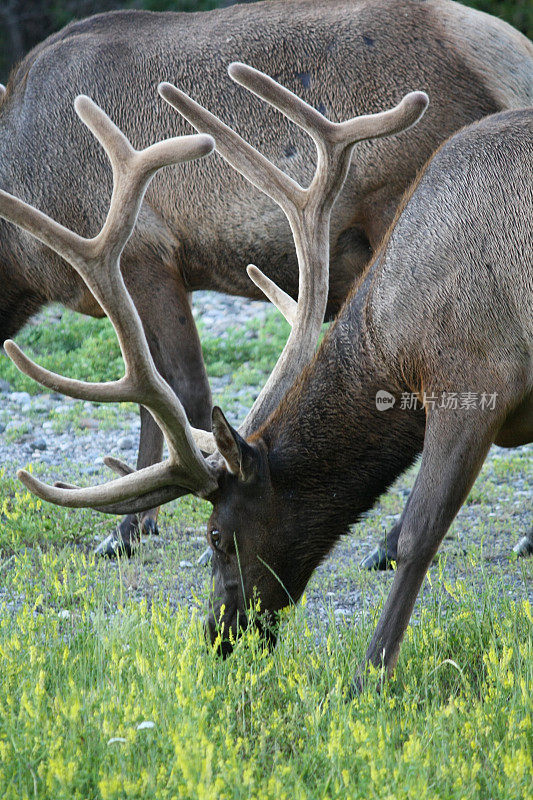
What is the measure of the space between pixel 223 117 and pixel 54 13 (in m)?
7.87

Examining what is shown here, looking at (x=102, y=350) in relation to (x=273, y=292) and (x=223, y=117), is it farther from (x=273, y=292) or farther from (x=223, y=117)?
(x=273, y=292)

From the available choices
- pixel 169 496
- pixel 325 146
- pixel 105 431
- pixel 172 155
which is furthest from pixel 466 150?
pixel 105 431

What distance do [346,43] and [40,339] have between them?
14.8 ft

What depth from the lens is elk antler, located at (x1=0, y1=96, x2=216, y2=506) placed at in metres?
3.11

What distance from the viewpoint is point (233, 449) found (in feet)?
11.5

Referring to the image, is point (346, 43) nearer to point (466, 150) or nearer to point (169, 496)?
point (466, 150)

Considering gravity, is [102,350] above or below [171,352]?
below

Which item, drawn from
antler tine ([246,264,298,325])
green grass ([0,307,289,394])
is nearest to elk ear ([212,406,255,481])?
antler tine ([246,264,298,325])

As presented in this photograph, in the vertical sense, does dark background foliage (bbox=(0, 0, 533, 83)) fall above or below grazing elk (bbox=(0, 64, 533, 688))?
above

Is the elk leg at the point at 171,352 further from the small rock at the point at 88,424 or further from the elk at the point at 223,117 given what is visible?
the small rock at the point at 88,424

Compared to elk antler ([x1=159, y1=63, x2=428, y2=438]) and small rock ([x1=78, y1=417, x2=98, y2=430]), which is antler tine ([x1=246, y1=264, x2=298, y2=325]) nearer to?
elk antler ([x1=159, y1=63, x2=428, y2=438])

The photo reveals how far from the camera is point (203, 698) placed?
297 cm

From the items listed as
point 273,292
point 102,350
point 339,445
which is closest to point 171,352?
point 273,292

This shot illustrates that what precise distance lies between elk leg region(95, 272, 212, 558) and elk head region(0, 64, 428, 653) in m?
1.00
